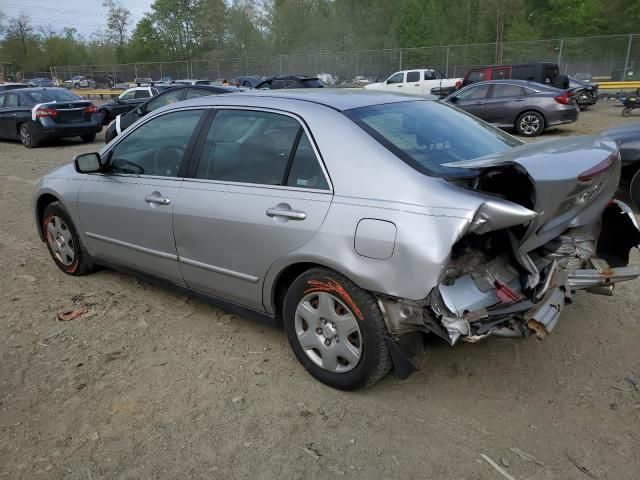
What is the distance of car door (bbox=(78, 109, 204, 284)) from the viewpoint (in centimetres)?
364

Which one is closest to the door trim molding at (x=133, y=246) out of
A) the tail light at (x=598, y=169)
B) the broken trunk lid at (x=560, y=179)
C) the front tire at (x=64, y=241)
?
the front tire at (x=64, y=241)

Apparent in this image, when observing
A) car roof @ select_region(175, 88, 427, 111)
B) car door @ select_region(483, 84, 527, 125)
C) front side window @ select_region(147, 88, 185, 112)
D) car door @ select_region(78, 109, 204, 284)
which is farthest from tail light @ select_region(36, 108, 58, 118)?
car roof @ select_region(175, 88, 427, 111)

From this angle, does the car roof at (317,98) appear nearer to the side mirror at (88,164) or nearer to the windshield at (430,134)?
the windshield at (430,134)

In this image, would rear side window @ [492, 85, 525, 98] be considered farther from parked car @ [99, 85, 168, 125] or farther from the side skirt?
the side skirt

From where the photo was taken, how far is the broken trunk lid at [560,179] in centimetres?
252

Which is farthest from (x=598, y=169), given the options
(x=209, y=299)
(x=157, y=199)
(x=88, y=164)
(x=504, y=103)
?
(x=504, y=103)

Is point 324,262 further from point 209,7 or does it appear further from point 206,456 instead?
point 209,7

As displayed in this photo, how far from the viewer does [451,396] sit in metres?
2.98

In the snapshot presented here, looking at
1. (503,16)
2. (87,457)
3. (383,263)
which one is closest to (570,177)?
(383,263)

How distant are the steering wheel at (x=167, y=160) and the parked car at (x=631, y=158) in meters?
5.14

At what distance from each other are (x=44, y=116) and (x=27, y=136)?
3.16ft

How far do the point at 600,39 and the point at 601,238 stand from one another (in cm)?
3017

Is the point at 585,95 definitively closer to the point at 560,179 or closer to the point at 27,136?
the point at 27,136

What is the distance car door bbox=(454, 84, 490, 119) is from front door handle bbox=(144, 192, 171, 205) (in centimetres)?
1225
